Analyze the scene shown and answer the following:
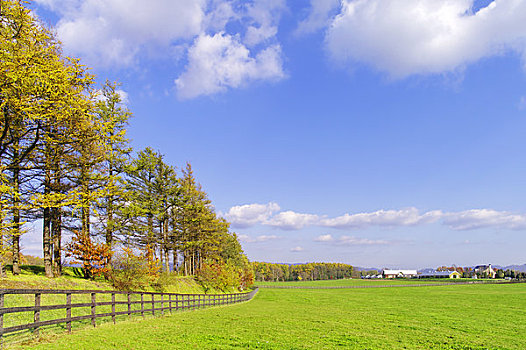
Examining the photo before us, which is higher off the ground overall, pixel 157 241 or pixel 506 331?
pixel 157 241

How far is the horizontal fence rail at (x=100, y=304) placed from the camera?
873cm

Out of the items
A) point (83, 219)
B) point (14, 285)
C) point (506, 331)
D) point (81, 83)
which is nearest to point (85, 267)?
point (83, 219)

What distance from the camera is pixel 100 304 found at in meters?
12.5

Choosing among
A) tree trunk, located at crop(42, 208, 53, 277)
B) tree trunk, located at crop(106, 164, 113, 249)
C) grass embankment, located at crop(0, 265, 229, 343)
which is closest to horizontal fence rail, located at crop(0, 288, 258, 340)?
grass embankment, located at crop(0, 265, 229, 343)

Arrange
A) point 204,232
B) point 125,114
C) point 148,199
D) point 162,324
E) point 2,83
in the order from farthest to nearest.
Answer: point 204,232 < point 148,199 < point 125,114 < point 2,83 < point 162,324

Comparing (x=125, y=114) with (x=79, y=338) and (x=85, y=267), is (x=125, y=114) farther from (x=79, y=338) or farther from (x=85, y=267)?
(x=79, y=338)

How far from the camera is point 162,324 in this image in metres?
14.1

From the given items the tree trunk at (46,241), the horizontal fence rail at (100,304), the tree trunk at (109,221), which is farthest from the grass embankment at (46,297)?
the tree trunk at (109,221)

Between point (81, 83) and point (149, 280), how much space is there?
17449mm

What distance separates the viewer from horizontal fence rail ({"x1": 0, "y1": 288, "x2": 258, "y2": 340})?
8727 millimetres

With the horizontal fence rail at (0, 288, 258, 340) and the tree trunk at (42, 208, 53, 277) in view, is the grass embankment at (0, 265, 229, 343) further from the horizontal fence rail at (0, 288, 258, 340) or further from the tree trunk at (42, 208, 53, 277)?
the tree trunk at (42, 208, 53, 277)

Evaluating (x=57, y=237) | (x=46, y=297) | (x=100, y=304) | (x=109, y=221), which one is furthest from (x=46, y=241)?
(x=100, y=304)

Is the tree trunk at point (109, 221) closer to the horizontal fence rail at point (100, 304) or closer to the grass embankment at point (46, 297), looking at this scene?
the grass embankment at point (46, 297)

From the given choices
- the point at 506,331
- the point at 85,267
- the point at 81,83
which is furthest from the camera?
the point at 85,267
